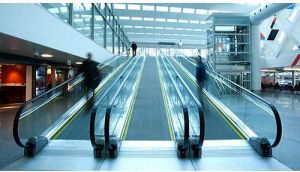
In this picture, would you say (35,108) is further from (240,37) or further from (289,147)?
(240,37)

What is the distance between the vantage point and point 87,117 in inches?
291

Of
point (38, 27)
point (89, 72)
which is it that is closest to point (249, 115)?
point (89, 72)

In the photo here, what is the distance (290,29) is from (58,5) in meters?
21.8

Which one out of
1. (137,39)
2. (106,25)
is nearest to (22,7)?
(106,25)

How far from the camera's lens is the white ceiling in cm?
2459

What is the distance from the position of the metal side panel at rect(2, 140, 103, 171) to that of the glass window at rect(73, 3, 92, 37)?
28.6ft

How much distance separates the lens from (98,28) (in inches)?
741

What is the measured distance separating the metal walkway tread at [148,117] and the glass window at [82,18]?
15.3 feet

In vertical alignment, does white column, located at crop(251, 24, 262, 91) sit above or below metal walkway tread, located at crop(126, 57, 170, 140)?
above

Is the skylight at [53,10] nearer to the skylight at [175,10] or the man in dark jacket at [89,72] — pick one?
the man in dark jacket at [89,72]

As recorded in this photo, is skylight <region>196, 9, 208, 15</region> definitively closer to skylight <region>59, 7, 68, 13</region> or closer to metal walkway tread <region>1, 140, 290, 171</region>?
skylight <region>59, 7, 68, 13</region>

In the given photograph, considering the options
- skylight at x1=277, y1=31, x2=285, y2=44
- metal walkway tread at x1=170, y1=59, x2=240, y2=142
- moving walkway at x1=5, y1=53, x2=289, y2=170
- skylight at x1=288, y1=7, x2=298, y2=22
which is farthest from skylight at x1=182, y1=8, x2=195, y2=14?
moving walkway at x1=5, y1=53, x2=289, y2=170

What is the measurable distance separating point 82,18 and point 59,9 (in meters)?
A: 3.73

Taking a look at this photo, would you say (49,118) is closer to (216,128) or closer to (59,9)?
(216,128)
